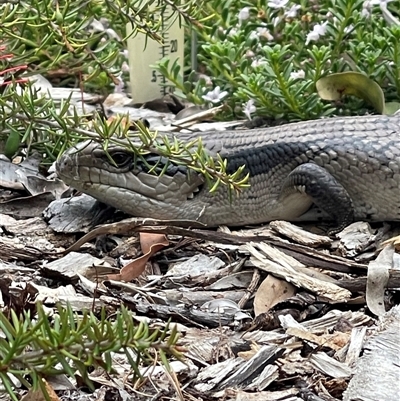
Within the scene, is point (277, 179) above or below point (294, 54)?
below

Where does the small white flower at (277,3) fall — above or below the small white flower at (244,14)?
above

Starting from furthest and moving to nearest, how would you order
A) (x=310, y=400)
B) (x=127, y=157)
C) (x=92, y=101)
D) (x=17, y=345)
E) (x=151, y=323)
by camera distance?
(x=92, y=101) → (x=127, y=157) → (x=151, y=323) → (x=310, y=400) → (x=17, y=345)

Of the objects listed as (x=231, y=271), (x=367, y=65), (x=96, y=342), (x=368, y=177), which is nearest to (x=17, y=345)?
(x=96, y=342)

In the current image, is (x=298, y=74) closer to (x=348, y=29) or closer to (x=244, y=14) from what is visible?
(x=348, y=29)

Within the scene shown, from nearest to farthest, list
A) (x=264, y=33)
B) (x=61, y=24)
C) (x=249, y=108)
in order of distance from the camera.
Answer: (x=61, y=24)
(x=249, y=108)
(x=264, y=33)

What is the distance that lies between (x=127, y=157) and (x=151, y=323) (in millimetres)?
1164

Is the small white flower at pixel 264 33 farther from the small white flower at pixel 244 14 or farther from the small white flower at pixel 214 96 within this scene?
the small white flower at pixel 214 96

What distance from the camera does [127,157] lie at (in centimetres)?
351

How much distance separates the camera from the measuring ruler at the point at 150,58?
467 cm

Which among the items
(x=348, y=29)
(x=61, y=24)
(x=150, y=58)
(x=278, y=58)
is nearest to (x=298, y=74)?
(x=348, y=29)

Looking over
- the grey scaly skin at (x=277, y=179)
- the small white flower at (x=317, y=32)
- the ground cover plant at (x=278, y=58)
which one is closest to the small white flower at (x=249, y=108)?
the ground cover plant at (x=278, y=58)

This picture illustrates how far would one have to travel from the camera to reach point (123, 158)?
351 centimetres

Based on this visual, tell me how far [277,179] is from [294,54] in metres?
1.01

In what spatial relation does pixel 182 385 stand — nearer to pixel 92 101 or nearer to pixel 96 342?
pixel 96 342
